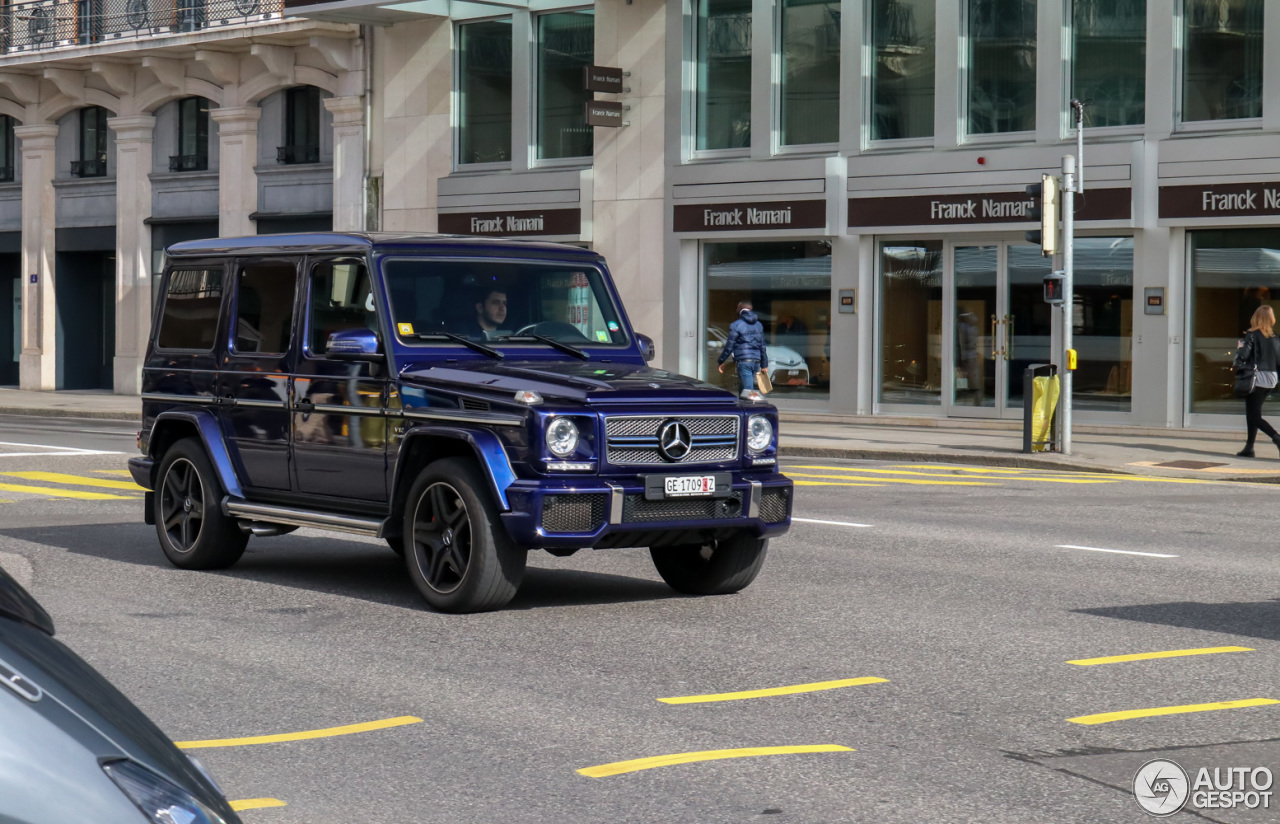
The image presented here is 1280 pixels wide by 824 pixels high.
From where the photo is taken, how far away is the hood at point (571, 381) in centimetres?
863

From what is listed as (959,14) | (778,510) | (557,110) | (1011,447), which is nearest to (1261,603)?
(778,510)

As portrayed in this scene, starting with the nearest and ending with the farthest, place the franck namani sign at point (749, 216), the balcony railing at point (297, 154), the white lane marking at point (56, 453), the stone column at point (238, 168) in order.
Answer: the white lane marking at point (56, 453)
the franck namani sign at point (749, 216)
the balcony railing at point (297, 154)
the stone column at point (238, 168)

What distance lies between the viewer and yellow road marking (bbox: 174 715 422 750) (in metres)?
5.89

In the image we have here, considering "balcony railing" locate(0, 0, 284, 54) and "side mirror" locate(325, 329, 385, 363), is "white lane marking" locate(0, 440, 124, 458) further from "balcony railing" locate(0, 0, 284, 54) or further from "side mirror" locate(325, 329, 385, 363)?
"balcony railing" locate(0, 0, 284, 54)

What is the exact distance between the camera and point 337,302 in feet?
32.5

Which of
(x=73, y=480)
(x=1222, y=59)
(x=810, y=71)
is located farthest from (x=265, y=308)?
(x=810, y=71)

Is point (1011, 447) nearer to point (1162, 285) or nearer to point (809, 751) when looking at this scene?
point (1162, 285)

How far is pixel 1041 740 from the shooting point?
19.7 ft

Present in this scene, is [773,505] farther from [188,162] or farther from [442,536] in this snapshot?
[188,162]

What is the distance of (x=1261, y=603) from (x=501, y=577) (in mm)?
4092

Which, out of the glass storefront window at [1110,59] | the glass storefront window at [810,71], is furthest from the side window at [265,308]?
the glass storefront window at [810,71]

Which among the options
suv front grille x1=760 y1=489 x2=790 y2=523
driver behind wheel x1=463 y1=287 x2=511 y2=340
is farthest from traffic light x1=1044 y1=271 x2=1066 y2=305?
suv front grille x1=760 y1=489 x2=790 y2=523

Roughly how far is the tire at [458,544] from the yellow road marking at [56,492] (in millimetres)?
7060

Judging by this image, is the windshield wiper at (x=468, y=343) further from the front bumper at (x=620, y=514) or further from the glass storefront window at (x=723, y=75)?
the glass storefront window at (x=723, y=75)
